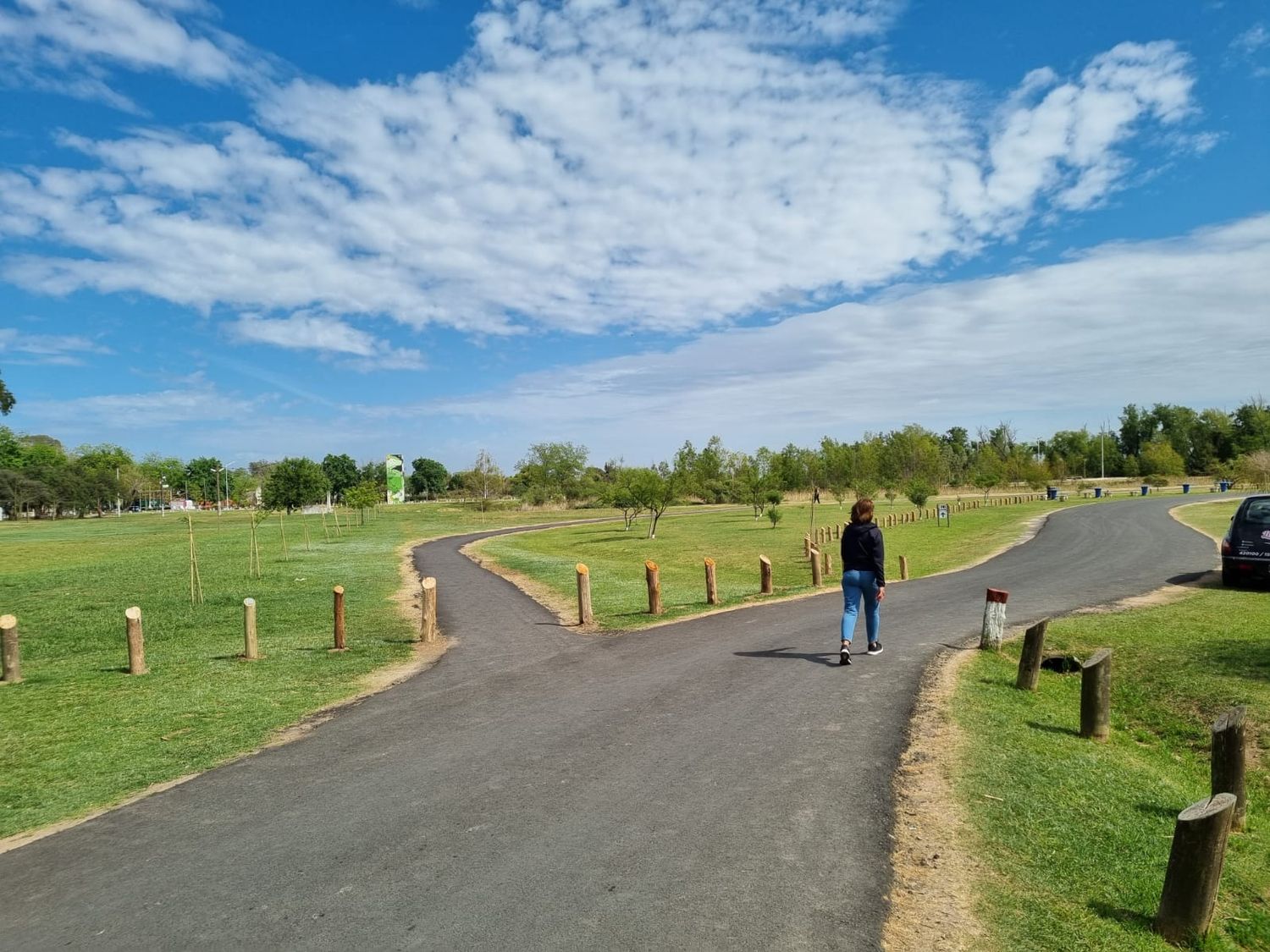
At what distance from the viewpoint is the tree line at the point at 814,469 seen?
84500 millimetres

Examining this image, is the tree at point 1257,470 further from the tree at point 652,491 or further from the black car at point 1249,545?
the black car at point 1249,545

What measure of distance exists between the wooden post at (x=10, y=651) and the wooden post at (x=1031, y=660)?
45.9ft

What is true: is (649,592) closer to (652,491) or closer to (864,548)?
(864,548)

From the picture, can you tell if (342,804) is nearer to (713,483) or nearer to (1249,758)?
(1249,758)

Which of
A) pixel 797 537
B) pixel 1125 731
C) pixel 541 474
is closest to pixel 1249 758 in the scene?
pixel 1125 731

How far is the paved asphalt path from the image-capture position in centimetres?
405

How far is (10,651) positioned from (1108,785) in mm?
14173

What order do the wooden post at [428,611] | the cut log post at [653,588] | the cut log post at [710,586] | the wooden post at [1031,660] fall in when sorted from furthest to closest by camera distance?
the cut log post at [710,586] < the cut log post at [653,588] < the wooden post at [428,611] < the wooden post at [1031,660]

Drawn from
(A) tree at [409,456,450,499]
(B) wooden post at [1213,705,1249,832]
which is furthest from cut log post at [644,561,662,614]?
(A) tree at [409,456,450,499]

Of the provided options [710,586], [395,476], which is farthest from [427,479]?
[710,586]

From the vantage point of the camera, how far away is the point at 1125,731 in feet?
28.1

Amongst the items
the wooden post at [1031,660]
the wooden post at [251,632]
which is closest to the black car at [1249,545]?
the wooden post at [1031,660]

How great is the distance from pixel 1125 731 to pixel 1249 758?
4.04ft

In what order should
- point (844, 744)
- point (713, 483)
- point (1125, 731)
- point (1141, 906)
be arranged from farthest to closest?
point (713, 483) → point (1125, 731) → point (844, 744) → point (1141, 906)
